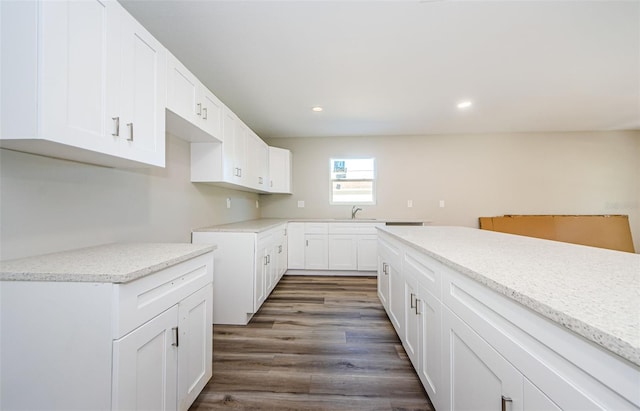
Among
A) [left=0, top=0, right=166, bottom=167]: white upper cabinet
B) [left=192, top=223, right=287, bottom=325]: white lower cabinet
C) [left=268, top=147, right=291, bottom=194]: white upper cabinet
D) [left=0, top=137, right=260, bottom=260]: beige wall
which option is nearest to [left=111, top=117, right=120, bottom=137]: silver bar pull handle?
[left=0, top=0, right=166, bottom=167]: white upper cabinet

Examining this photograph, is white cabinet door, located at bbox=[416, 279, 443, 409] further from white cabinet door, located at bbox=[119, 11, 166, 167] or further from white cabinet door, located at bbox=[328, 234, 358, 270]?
white cabinet door, located at bbox=[328, 234, 358, 270]

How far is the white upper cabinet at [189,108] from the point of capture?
151 cm

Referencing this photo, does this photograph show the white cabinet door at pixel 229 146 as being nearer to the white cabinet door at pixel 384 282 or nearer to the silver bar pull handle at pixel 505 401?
the white cabinet door at pixel 384 282

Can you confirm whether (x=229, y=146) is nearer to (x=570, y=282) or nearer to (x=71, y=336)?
(x=71, y=336)

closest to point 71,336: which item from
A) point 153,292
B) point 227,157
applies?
point 153,292

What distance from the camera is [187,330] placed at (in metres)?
1.22

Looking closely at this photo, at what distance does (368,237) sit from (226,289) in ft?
A: 7.32

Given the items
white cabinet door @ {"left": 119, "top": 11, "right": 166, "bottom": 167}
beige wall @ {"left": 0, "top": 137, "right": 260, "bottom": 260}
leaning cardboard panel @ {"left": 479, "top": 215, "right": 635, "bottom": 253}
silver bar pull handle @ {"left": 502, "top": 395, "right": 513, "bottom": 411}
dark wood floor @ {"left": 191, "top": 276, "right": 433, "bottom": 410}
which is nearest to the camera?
silver bar pull handle @ {"left": 502, "top": 395, "right": 513, "bottom": 411}

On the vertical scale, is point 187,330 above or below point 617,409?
below

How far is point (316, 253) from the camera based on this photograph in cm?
380

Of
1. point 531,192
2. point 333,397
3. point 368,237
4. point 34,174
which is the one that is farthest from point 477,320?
point 531,192

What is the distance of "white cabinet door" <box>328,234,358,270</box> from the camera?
12.3 feet

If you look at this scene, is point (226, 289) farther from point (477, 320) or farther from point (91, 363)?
point (477, 320)

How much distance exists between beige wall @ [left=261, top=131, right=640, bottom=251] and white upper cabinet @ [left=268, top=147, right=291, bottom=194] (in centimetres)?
41
